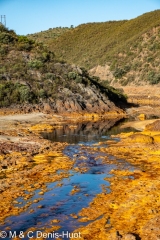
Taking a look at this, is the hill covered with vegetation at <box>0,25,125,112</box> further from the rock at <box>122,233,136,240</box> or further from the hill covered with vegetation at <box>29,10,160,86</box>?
the rock at <box>122,233,136,240</box>

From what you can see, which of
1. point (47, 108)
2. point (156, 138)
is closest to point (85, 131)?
point (156, 138)

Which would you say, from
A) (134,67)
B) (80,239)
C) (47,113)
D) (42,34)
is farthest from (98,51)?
(80,239)

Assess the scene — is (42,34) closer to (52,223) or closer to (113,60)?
(113,60)

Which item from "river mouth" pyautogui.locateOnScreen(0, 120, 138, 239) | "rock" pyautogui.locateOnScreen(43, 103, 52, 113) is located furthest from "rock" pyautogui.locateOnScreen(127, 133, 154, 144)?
"rock" pyautogui.locateOnScreen(43, 103, 52, 113)

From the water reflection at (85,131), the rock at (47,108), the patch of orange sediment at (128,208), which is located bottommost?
the patch of orange sediment at (128,208)

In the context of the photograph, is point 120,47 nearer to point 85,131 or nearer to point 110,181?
point 85,131

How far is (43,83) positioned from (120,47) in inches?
2072

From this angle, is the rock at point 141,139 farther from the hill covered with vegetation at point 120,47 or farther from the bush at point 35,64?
the hill covered with vegetation at point 120,47

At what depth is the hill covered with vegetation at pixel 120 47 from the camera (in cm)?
8088

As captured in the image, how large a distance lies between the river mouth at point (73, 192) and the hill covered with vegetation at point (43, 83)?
18.2 metres

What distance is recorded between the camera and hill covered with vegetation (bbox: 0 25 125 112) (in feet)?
138

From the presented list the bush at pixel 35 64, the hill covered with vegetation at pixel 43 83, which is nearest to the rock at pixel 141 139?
the hill covered with vegetation at pixel 43 83

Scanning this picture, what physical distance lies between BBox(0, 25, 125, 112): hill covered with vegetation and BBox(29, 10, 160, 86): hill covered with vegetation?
98.4 ft

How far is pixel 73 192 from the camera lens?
13758mm
